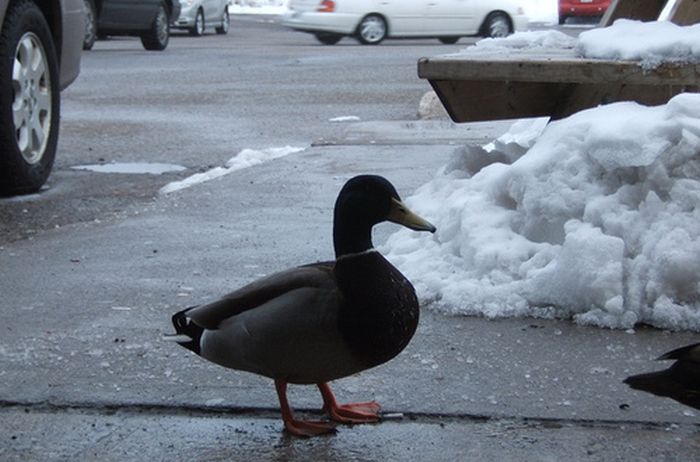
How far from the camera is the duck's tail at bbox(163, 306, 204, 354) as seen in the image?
11.5ft

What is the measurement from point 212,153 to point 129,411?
19.3ft

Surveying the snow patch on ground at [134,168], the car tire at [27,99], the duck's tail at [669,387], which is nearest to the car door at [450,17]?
the snow patch on ground at [134,168]

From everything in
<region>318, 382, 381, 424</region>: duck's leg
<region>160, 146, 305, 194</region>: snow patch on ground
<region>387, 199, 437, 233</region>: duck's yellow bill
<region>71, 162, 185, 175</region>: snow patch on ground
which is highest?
<region>387, 199, 437, 233</region>: duck's yellow bill

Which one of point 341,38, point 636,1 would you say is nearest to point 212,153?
point 636,1

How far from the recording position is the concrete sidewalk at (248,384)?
10.9 ft

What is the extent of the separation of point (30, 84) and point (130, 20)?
1446 cm

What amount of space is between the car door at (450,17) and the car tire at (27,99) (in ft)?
56.7

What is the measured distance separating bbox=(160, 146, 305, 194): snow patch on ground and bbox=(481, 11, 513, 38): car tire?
16.2 m

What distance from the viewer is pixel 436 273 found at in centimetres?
468

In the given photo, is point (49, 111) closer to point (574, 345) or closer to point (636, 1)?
point (636, 1)

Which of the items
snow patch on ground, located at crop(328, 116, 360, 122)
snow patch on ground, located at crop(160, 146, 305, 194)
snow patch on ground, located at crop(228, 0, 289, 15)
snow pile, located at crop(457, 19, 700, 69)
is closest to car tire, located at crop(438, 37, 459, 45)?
snow patch on ground, located at crop(328, 116, 360, 122)

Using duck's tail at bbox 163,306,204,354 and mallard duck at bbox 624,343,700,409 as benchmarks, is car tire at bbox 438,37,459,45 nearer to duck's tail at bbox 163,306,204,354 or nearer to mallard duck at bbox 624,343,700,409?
duck's tail at bbox 163,306,204,354

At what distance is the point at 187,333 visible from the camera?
3.56 m

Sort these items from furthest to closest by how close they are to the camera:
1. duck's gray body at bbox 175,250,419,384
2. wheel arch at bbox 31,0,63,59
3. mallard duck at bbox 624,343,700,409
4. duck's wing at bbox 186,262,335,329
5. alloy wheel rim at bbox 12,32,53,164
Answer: wheel arch at bbox 31,0,63,59 → alloy wheel rim at bbox 12,32,53,164 → duck's wing at bbox 186,262,335,329 → duck's gray body at bbox 175,250,419,384 → mallard duck at bbox 624,343,700,409
